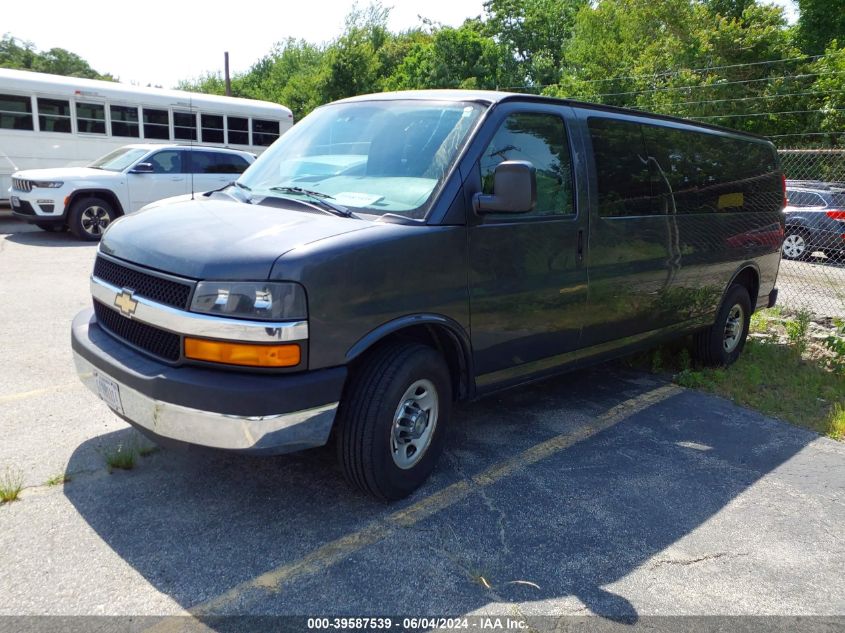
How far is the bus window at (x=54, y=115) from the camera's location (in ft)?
50.2

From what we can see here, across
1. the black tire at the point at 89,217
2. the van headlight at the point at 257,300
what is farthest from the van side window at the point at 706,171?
the black tire at the point at 89,217

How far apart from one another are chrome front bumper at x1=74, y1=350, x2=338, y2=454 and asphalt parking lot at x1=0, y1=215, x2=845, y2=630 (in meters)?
0.50

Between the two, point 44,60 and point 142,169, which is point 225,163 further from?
point 44,60

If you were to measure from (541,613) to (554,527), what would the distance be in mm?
725

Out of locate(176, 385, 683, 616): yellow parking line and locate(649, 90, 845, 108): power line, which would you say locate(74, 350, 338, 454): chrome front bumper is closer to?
locate(176, 385, 683, 616): yellow parking line

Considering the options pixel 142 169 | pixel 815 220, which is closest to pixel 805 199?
pixel 815 220

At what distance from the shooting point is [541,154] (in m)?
4.35

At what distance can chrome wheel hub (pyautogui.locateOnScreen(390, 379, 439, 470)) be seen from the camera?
360 centimetres

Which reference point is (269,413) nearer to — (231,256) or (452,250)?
(231,256)

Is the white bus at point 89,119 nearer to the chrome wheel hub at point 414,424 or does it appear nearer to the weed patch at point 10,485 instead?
the weed patch at point 10,485

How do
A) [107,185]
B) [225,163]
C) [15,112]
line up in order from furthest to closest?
[15,112] → [225,163] → [107,185]

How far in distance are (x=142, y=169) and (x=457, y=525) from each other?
11780 mm

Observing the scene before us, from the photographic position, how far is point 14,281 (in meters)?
8.97

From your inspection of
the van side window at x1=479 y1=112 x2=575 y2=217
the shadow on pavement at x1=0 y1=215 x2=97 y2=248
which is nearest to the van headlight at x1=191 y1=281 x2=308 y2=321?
the van side window at x1=479 y1=112 x2=575 y2=217
